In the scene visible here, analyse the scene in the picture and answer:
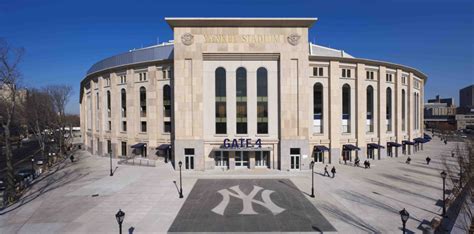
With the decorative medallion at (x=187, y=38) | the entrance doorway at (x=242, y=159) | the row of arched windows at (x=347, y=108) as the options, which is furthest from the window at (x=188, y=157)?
the row of arched windows at (x=347, y=108)

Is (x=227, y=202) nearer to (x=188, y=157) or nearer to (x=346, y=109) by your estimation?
(x=188, y=157)

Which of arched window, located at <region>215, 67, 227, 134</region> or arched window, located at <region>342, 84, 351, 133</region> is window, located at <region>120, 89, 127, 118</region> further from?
arched window, located at <region>342, 84, 351, 133</region>

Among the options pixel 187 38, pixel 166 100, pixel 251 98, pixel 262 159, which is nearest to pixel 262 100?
pixel 251 98

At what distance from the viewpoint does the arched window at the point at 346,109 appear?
127 feet

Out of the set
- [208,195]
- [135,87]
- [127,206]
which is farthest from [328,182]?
[135,87]

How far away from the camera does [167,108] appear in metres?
38.5

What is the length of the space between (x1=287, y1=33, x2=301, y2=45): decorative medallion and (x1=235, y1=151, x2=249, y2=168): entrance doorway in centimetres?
1681

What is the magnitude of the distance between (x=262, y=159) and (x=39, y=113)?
48.3 metres

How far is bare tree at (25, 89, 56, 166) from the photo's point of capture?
4512cm

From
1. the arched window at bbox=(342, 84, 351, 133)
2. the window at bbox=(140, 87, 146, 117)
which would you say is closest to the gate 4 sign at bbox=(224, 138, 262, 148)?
the arched window at bbox=(342, 84, 351, 133)

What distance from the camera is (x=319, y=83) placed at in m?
37.0

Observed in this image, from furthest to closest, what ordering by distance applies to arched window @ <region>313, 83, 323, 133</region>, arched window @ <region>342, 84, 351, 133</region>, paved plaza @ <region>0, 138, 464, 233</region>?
arched window @ <region>342, 84, 351, 133</region>
arched window @ <region>313, 83, 323, 133</region>
paved plaza @ <region>0, 138, 464, 233</region>

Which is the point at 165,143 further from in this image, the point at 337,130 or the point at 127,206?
the point at 337,130

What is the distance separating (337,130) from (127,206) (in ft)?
101
